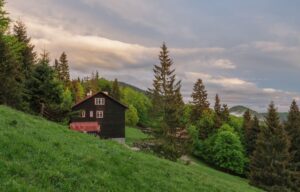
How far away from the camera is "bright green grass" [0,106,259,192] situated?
42.4 ft

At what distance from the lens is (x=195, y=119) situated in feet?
399

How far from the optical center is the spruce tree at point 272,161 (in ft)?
195

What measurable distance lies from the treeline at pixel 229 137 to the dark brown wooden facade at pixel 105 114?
9.17 meters

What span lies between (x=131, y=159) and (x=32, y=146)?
19.2 ft

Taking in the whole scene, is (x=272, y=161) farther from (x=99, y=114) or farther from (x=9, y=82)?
(x=99, y=114)

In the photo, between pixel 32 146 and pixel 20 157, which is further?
pixel 32 146

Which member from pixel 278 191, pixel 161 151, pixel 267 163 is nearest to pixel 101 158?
pixel 161 151

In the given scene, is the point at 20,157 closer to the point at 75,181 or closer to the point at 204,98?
the point at 75,181

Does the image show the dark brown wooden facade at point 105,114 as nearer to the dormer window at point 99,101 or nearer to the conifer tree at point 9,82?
the dormer window at point 99,101

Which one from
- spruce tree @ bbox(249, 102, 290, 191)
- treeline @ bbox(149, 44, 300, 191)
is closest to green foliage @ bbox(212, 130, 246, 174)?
treeline @ bbox(149, 44, 300, 191)

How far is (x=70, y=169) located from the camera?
1477 cm

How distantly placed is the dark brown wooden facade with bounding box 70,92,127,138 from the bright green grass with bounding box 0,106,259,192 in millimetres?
70400

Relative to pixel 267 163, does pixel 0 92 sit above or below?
above

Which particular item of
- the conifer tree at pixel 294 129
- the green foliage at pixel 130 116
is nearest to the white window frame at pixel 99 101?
the conifer tree at pixel 294 129
